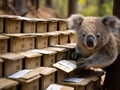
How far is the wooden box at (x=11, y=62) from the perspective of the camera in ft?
9.66

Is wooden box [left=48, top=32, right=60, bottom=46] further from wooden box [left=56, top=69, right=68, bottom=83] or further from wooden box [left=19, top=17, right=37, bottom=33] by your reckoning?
wooden box [left=56, top=69, right=68, bottom=83]

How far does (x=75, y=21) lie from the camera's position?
164 inches

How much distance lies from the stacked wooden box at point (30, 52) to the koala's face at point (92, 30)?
23 centimetres

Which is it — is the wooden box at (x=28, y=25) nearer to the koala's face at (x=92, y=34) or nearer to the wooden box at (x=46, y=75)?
the wooden box at (x=46, y=75)

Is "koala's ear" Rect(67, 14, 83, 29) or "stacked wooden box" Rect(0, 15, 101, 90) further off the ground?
"koala's ear" Rect(67, 14, 83, 29)

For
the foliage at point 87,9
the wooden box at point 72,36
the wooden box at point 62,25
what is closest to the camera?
the wooden box at point 62,25

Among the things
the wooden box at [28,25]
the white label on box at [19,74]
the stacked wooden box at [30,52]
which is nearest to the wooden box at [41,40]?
the stacked wooden box at [30,52]

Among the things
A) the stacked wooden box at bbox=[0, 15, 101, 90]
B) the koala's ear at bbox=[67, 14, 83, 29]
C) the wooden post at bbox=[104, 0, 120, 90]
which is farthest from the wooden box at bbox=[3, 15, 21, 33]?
the wooden post at bbox=[104, 0, 120, 90]

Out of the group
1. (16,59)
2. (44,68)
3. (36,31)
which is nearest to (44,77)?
(44,68)

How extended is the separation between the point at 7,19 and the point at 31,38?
1.31ft

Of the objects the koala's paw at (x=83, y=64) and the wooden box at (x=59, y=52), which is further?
the koala's paw at (x=83, y=64)

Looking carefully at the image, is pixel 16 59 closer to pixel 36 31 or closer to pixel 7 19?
pixel 7 19

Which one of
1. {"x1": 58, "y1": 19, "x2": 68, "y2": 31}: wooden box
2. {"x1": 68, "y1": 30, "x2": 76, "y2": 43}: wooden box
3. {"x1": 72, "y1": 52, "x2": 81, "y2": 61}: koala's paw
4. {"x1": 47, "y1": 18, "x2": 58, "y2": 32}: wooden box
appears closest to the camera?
{"x1": 47, "y1": 18, "x2": 58, "y2": 32}: wooden box

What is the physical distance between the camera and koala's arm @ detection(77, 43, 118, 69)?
392cm
